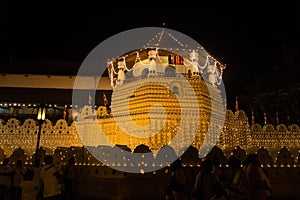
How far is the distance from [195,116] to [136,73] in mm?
4892

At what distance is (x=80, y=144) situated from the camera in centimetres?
1483

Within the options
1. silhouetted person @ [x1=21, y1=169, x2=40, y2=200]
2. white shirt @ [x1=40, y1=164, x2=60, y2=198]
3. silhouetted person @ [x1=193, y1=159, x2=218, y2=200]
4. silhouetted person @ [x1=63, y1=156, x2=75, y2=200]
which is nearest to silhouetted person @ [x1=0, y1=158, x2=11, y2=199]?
silhouetted person @ [x1=63, y1=156, x2=75, y2=200]

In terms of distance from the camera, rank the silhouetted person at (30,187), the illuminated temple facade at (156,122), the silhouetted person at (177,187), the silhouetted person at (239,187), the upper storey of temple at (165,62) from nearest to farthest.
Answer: the silhouetted person at (239,187) → the silhouetted person at (177,187) → the silhouetted person at (30,187) → the illuminated temple facade at (156,122) → the upper storey of temple at (165,62)

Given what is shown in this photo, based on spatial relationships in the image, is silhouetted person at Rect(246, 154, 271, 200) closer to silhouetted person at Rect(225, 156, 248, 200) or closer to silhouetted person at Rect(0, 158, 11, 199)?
silhouetted person at Rect(225, 156, 248, 200)

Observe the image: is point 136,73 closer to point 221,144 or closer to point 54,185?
point 221,144

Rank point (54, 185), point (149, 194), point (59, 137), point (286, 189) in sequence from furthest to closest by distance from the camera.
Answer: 1. point (59, 137)
2. point (286, 189)
3. point (149, 194)
4. point (54, 185)

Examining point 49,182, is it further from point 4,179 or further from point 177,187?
point 177,187

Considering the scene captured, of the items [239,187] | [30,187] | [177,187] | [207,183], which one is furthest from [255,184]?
[30,187]

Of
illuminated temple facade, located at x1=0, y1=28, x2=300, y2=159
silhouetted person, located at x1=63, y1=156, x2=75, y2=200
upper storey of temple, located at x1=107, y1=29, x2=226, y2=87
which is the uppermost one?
upper storey of temple, located at x1=107, y1=29, x2=226, y2=87

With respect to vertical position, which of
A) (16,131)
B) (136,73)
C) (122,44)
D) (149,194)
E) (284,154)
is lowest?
(149,194)

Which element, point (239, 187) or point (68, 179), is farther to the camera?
point (68, 179)

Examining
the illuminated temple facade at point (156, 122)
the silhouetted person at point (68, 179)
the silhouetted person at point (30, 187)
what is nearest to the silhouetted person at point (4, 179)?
the silhouetted person at point (68, 179)

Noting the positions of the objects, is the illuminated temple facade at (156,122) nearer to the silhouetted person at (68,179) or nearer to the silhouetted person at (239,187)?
the silhouetted person at (68,179)

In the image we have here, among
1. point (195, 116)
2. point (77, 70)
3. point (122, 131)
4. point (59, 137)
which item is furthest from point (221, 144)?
point (77, 70)
